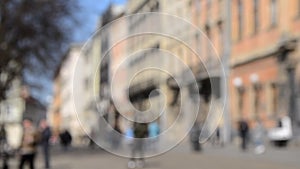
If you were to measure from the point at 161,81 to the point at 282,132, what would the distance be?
1691cm

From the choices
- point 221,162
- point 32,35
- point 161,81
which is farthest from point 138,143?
point 32,35

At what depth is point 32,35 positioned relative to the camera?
1316 inches

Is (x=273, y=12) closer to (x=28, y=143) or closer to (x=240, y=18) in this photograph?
(x=240, y=18)

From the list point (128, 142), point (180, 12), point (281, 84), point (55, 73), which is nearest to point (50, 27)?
point (55, 73)

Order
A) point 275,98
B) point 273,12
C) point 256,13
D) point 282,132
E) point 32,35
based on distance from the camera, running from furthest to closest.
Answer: point 256,13
point 273,12
point 275,98
point 282,132
point 32,35

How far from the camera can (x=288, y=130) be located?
34.1 metres

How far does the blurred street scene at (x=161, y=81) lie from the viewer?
12.3 m

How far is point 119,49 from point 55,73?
23014 millimetres

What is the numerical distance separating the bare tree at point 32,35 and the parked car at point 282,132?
1134 centimetres

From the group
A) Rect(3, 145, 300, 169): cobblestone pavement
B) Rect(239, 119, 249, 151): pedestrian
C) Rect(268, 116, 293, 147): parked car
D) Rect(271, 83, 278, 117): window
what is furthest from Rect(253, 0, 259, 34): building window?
Rect(3, 145, 300, 169): cobblestone pavement

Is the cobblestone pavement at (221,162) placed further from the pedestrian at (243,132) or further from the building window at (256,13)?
the building window at (256,13)

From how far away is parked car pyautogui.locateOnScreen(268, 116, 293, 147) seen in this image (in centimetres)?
3403

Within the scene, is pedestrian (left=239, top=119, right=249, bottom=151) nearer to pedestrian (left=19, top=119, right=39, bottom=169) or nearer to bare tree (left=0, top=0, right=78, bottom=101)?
bare tree (left=0, top=0, right=78, bottom=101)

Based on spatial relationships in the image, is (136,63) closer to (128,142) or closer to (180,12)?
(128,142)
